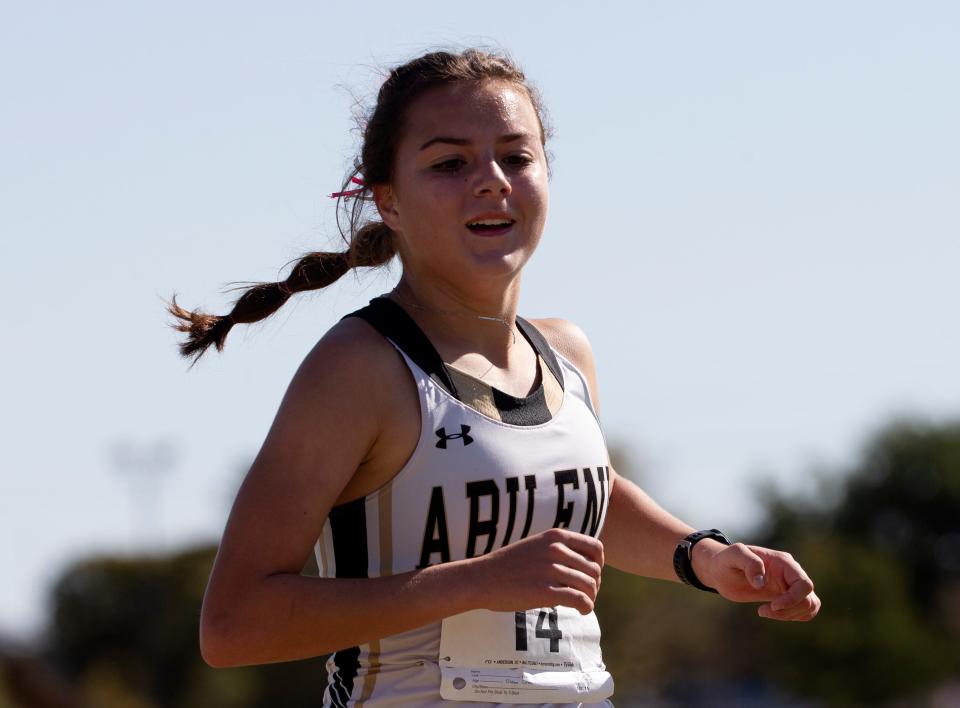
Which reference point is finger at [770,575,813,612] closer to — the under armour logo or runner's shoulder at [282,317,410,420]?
the under armour logo

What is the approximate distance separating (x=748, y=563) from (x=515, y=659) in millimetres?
647

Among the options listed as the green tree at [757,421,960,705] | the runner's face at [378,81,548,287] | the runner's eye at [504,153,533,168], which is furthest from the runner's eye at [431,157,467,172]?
the green tree at [757,421,960,705]

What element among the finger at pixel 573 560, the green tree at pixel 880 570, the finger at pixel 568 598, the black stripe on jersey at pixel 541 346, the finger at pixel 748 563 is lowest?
the green tree at pixel 880 570

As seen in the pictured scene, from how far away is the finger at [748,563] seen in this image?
3.74 metres

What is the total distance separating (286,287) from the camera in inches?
164

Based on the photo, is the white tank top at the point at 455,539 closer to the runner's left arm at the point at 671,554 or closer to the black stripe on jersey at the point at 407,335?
the black stripe on jersey at the point at 407,335

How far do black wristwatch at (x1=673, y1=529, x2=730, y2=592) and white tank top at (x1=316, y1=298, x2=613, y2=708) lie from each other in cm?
50

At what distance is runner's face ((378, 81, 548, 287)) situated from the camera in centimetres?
373

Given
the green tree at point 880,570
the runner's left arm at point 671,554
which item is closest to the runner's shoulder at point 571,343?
the runner's left arm at point 671,554

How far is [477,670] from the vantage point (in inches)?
138

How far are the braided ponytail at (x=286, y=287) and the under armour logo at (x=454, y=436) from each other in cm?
77

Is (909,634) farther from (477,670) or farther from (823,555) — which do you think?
(477,670)

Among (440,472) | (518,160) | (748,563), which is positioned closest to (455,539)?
(440,472)

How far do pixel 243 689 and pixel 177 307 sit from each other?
4524 cm
